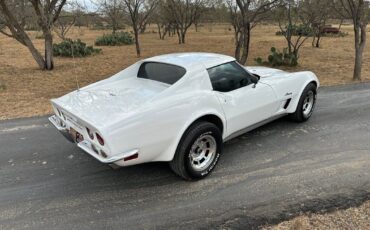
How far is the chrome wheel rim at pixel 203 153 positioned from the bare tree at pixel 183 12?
22.2 metres

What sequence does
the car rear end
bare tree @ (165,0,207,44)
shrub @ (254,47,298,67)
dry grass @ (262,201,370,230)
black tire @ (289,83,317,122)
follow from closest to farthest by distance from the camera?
dry grass @ (262,201,370,230) < the car rear end < black tire @ (289,83,317,122) < shrub @ (254,47,298,67) < bare tree @ (165,0,207,44)

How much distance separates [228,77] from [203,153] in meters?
1.08

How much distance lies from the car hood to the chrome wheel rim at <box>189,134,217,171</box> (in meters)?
0.78

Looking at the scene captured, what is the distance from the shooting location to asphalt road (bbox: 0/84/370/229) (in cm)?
318

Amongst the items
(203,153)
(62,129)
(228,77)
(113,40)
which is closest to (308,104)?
(228,77)

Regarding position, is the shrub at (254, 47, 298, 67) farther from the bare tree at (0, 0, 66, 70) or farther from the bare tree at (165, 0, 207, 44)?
the bare tree at (165, 0, 207, 44)

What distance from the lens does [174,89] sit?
3.72m

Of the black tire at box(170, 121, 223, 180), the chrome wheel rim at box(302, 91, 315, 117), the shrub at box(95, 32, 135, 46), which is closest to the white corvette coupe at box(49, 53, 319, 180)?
the black tire at box(170, 121, 223, 180)

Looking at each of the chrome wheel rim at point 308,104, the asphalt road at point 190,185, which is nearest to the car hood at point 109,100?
the asphalt road at point 190,185

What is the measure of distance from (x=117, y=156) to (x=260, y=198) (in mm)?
1568

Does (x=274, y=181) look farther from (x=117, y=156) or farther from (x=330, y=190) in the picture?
(x=117, y=156)

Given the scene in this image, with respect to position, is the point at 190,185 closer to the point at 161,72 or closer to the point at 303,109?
the point at 161,72

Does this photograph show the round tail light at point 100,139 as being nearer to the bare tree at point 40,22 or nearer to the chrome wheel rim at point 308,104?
the chrome wheel rim at point 308,104

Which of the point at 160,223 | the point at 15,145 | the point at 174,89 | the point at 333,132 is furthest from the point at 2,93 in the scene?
the point at 333,132
